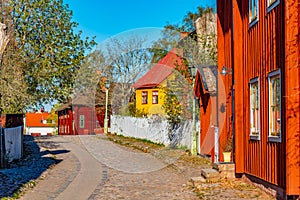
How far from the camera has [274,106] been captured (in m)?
9.84

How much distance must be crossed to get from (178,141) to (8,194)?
14.0m

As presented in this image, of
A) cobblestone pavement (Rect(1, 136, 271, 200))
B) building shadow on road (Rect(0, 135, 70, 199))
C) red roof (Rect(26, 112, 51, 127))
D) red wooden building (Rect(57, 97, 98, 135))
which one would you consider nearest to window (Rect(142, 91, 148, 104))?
red wooden building (Rect(57, 97, 98, 135))

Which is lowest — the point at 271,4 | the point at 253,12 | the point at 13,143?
the point at 13,143

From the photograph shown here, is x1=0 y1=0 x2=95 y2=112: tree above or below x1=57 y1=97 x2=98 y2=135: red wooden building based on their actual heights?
above

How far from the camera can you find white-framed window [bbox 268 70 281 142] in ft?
31.2

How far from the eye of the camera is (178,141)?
79.0 feet

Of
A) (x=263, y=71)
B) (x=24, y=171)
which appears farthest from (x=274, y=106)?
(x=24, y=171)

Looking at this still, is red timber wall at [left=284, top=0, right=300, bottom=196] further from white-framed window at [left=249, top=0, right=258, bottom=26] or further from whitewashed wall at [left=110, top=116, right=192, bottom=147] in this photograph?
whitewashed wall at [left=110, top=116, right=192, bottom=147]

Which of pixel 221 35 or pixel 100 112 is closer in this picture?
pixel 221 35

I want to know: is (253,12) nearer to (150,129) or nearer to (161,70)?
(161,70)

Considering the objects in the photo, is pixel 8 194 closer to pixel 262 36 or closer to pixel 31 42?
pixel 262 36

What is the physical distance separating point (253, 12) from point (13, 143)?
1131 centimetres

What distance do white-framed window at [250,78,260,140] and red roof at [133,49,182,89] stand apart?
11.7m

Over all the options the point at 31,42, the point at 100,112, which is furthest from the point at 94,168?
the point at 100,112
